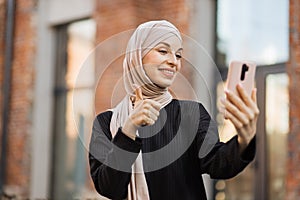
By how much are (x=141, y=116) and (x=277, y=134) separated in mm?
4980

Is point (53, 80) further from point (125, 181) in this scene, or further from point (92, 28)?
point (125, 181)

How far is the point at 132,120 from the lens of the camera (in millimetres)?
2254

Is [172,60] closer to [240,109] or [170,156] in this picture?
[170,156]

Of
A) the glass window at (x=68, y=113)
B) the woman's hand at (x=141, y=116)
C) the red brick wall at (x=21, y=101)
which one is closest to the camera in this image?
the woman's hand at (x=141, y=116)

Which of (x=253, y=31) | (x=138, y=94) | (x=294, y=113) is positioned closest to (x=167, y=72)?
(x=138, y=94)

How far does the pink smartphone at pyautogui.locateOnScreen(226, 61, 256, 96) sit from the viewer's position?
2092 mm

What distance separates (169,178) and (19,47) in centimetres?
796

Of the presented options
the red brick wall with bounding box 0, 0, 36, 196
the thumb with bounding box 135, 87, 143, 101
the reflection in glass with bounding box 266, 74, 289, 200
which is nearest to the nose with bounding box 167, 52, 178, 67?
the thumb with bounding box 135, 87, 143, 101

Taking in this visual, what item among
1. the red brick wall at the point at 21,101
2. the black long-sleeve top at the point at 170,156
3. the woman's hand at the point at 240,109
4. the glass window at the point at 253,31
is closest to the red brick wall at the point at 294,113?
the glass window at the point at 253,31

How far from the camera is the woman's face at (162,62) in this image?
2.45 m

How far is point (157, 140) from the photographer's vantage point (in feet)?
8.20

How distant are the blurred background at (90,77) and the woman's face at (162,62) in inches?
124

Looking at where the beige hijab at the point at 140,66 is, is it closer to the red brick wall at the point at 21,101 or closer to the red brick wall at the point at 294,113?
the red brick wall at the point at 294,113

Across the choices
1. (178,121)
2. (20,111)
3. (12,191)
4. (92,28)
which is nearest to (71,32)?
(92,28)
